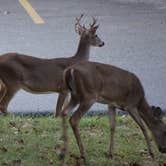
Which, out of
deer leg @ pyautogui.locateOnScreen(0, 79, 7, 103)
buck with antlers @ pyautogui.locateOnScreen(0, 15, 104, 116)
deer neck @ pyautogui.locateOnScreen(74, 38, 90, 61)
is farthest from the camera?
deer neck @ pyautogui.locateOnScreen(74, 38, 90, 61)

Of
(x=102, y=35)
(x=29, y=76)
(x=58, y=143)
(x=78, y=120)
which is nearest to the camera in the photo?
(x=78, y=120)

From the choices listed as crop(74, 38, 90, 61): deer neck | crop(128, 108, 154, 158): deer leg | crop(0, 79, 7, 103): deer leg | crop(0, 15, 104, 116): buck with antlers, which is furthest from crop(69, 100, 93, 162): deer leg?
crop(74, 38, 90, 61): deer neck

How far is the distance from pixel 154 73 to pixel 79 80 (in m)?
4.55

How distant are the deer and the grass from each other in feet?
0.48

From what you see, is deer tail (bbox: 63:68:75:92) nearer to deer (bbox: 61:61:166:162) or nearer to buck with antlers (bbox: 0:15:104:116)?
deer (bbox: 61:61:166:162)

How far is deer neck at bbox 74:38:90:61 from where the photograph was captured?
910 cm

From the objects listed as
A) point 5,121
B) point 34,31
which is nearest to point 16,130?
point 5,121

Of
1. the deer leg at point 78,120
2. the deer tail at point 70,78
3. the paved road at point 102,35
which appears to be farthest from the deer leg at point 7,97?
the deer leg at point 78,120

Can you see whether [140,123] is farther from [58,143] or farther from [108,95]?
[58,143]

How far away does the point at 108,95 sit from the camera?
22.2 feet

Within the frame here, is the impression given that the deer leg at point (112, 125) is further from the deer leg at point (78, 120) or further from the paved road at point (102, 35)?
the paved road at point (102, 35)

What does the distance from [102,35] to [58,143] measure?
6930 mm

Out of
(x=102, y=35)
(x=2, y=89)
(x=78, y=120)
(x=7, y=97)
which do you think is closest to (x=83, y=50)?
(x=2, y=89)

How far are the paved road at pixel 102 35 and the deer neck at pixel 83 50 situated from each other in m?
0.68
